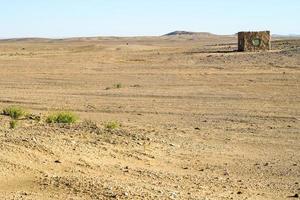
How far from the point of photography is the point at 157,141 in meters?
15.4

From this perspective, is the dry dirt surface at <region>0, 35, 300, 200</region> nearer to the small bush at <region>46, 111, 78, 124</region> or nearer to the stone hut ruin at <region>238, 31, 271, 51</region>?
the small bush at <region>46, 111, 78, 124</region>

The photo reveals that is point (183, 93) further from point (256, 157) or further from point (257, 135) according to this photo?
point (256, 157)

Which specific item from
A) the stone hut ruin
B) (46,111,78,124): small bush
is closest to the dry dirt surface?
(46,111,78,124): small bush

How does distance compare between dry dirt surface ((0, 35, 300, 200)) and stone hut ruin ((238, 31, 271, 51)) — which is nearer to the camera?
dry dirt surface ((0, 35, 300, 200))

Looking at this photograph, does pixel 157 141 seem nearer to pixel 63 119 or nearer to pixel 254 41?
pixel 63 119

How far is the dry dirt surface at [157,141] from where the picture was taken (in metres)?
10.9

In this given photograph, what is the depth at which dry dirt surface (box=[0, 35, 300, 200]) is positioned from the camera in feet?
35.7

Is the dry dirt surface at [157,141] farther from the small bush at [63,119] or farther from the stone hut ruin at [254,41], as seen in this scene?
the stone hut ruin at [254,41]

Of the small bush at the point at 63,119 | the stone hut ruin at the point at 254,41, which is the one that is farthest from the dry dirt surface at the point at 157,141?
the stone hut ruin at the point at 254,41

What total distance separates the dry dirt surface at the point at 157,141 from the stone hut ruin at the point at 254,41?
23.8 metres

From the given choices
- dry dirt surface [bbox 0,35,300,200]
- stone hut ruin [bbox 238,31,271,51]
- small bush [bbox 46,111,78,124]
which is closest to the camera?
dry dirt surface [bbox 0,35,300,200]

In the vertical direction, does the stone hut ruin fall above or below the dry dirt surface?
above

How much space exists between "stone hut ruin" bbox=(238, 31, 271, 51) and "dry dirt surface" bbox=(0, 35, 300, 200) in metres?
23.8

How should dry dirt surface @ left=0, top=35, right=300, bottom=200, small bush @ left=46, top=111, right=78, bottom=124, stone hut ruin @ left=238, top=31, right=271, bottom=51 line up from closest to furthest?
1. dry dirt surface @ left=0, top=35, right=300, bottom=200
2. small bush @ left=46, top=111, right=78, bottom=124
3. stone hut ruin @ left=238, top=31, right=271, bottom=51
